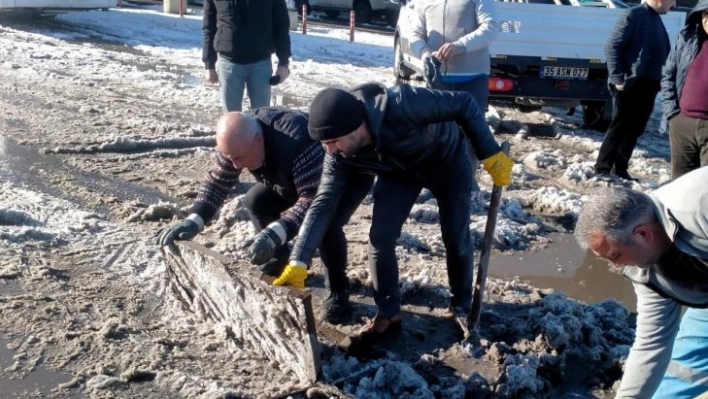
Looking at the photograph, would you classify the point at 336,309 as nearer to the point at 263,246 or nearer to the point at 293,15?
the point at 263,246

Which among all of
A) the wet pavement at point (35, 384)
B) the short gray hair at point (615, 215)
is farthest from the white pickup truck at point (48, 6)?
the short gray hair at point (615, 215)

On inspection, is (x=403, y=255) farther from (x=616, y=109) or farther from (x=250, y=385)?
(x=616, y=109)

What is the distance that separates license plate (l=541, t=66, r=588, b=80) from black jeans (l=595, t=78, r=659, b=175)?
1481mm

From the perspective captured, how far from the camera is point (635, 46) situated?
23.6ft

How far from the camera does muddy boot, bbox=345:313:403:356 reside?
430 centimetres

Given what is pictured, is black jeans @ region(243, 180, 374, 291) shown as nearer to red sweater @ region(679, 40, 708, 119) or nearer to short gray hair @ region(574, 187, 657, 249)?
short gray hair @ region(574, 187, 657, 249)

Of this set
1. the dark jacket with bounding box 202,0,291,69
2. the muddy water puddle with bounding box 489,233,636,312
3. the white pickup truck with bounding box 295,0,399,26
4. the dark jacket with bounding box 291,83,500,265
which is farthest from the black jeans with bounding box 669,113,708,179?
the white pickup truck with bounding box 295,0,399,26

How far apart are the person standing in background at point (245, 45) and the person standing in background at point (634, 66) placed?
3.04 m

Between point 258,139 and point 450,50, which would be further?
point 450,50

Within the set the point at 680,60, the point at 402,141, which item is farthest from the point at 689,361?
the point at 680,60

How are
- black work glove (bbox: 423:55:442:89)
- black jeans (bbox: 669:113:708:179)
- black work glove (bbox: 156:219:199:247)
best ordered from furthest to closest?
black work glove (bbox: 423:55:442:89) → black jeans (bbox: 669:113:708:179) → black work glove (bbox: 156:219:199:247)

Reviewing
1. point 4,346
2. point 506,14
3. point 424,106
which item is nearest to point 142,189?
point 4,346

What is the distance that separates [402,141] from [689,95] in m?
2.61

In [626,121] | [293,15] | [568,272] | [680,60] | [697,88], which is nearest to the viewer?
[697,88]
